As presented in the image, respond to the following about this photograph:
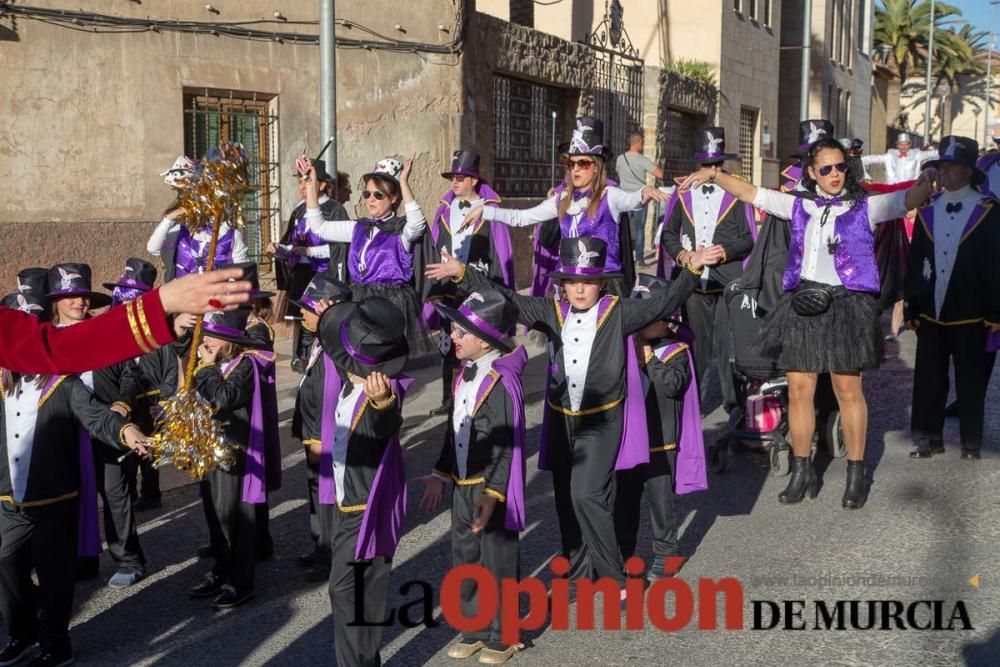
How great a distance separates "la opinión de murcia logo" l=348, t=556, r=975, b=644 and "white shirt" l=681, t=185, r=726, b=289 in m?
3.63

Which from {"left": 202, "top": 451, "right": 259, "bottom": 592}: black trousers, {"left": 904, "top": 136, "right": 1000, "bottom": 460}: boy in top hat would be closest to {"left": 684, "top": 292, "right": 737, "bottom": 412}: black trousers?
{"left": 904, "top": 136, "right": 1000, "bottom": 460}: boy in top hat

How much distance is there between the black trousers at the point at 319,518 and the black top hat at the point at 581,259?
4.90ft

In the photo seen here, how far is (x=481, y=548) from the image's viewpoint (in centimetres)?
499

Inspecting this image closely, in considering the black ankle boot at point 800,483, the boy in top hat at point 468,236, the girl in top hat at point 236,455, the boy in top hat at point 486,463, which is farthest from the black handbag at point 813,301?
the girl in top hat at point 236,455

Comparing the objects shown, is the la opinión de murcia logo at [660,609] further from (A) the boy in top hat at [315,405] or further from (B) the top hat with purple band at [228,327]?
(B) the top hat with purple band at [228,327]

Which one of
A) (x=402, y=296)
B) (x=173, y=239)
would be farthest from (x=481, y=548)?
(x=173, y=239)

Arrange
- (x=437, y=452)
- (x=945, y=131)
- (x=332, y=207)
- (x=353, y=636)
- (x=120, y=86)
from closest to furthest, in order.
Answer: (x=353, y=636) → (x=437, y=452) → (x=332, y=207) → (x=120, y=86) → (x=945, y=131)

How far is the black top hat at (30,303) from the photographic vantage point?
552 cm

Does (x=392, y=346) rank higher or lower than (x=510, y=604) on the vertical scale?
higher

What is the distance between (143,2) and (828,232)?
7.52m

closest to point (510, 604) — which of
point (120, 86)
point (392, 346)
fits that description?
point (392, 346)

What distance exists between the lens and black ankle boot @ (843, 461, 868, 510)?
7008mm

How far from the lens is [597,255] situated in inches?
223

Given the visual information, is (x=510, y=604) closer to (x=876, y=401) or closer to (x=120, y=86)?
→ (x=876, y=401)
